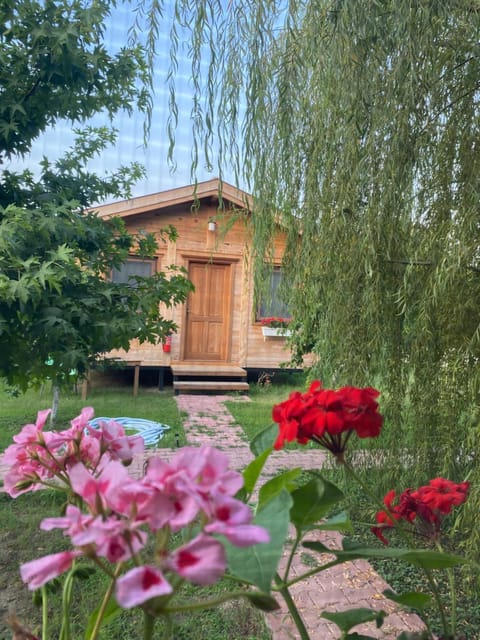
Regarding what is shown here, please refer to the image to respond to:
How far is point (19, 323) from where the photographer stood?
1921mm

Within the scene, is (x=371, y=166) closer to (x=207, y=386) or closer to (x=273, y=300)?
(x=273, y=300)

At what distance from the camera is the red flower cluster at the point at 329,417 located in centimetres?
60

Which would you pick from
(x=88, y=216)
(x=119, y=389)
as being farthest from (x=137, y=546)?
(x=119, y=389)

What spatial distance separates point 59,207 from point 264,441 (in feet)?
5.35

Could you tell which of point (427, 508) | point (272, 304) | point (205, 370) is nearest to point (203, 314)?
point (205, 370)

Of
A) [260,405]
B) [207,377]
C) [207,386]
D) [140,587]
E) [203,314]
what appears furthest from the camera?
[203,314]

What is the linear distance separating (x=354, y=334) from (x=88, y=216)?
143 centimetres

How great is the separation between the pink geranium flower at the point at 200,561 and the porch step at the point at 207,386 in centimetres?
655

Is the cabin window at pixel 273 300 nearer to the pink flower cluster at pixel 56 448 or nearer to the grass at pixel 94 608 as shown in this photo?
the grass at pixel 94 608

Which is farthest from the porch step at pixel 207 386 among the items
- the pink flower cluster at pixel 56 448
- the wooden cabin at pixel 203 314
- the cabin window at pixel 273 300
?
the pink flower cluster at pixel 56 448

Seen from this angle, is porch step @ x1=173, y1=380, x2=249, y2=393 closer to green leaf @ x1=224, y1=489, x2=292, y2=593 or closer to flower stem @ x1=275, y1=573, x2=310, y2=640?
flower stem @ x1=275, y1=573, x2=310, y2=640

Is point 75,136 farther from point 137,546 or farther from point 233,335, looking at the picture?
point 233,335

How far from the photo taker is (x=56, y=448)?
0.59 metres

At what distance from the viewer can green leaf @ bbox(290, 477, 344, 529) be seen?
54cm
